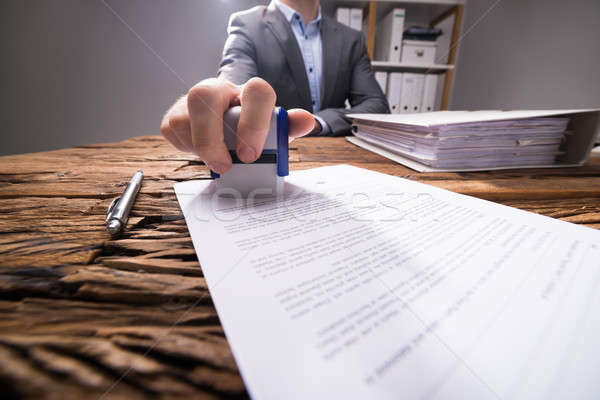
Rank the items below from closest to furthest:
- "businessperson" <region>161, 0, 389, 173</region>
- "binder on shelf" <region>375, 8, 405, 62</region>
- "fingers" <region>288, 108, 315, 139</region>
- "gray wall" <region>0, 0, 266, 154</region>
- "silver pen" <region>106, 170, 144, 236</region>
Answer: "silver pen" <region>106, 170, 144, 236</region>
"fingers" <region>288, 108, 315, 139</region>
"businessperson" <region>161, 0, 389, 173</region>
"gray wall" <region>0, 0, 266, 154</region>
"binder on shelf" <region>375, 8, 405, 62</region>

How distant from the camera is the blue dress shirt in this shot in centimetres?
127

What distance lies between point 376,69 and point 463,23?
0.58m

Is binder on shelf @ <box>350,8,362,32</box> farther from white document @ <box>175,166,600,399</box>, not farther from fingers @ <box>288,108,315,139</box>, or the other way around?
white document @ <box>175,166,600,399</box>

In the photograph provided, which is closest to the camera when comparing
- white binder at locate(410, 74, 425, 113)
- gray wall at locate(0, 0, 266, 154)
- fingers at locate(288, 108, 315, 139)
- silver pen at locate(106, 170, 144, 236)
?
silver pen at locate(106, 170, 144, 236)

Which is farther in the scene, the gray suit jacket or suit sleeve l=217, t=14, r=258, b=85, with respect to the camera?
the gray suit jacket

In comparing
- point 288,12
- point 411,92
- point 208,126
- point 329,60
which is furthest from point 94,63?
point 411,92

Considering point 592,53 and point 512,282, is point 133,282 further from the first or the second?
point 592,53

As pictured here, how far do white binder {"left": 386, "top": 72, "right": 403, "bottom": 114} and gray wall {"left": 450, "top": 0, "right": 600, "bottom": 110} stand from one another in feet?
1.60

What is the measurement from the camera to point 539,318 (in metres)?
0.11

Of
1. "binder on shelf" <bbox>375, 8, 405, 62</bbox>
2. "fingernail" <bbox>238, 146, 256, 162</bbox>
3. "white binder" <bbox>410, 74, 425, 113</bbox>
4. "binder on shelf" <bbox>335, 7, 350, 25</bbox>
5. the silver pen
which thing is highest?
"binder on shelf" <bbox>335, 7, 350, 25</bbox>

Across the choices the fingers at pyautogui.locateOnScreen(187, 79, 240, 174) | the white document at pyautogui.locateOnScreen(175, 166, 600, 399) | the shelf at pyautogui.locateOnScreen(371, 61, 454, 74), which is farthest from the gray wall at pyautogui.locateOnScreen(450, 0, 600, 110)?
the fingers at pyautogui.locateOnScreen(187, 79, 240, 174)

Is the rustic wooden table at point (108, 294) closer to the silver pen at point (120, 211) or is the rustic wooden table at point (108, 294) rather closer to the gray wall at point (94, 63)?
the silver pen at point (120, 211)

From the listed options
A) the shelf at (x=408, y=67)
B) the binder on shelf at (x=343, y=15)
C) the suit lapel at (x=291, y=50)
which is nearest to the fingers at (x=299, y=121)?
the suit lapel at (x=291, y=50)

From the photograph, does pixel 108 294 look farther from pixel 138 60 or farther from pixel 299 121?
pixel 138 60
